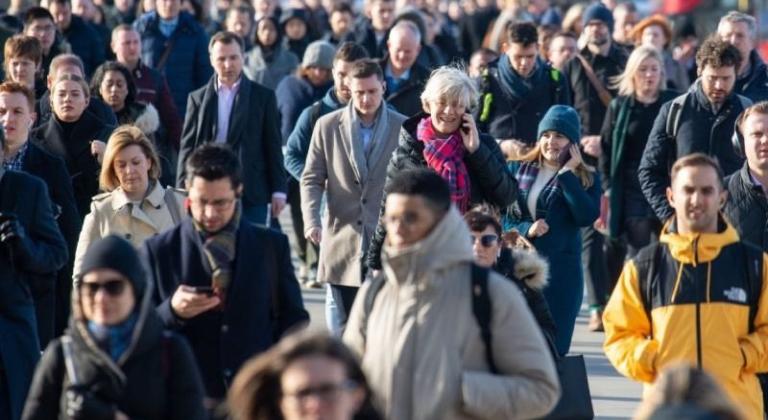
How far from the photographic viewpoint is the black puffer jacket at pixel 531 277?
8.97 m

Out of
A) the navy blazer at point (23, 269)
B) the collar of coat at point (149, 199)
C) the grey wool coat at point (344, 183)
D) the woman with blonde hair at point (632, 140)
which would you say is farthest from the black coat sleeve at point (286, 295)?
the woman with blonde hair at point (632, 140)

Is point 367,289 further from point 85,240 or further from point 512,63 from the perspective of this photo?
point 512,63

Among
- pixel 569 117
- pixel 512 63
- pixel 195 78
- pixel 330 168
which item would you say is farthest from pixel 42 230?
pixel 195 78

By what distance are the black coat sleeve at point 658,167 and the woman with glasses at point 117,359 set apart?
17.7 ft

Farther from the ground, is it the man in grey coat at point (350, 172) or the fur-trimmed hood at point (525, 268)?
the man in grey coat at point (350, 172)

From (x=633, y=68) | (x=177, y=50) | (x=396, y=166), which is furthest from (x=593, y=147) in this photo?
(x=396, y=166)

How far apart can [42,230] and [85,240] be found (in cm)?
49

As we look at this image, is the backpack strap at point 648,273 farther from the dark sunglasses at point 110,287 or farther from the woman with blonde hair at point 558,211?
the woman with blonde hair at point 558,211

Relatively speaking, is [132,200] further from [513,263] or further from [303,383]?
[303,383]

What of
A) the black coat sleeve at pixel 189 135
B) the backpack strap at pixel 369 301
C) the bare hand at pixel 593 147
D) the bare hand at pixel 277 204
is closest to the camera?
the backpack strap at pixel 369 301

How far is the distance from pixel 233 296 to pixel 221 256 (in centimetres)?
15

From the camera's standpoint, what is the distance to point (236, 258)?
7.84 meters

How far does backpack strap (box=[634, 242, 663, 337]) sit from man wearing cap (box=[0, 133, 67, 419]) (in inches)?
103

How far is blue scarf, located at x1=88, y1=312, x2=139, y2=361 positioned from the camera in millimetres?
6812
